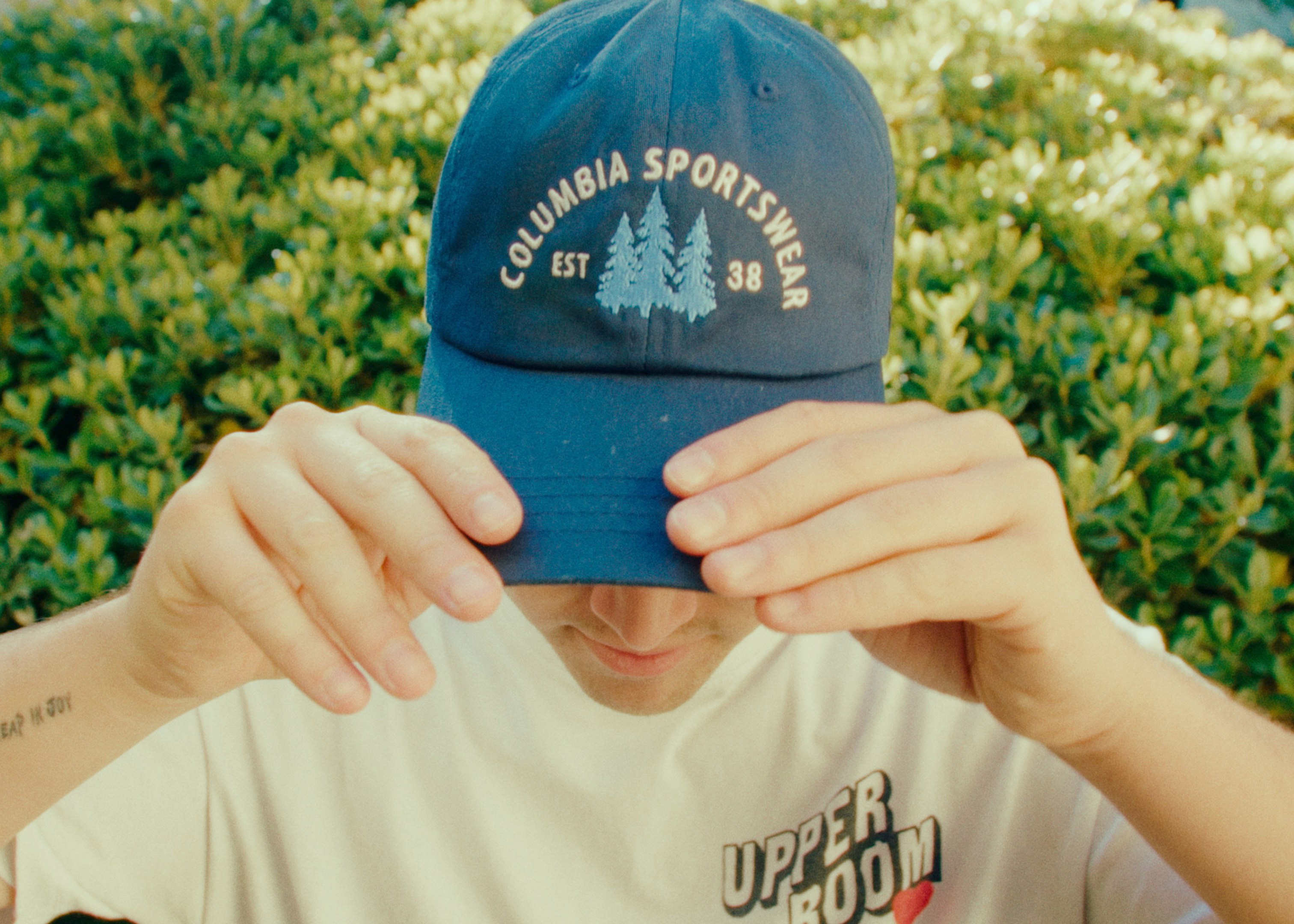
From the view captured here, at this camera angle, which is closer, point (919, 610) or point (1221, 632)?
point (919, 610)

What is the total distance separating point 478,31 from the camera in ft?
14.7

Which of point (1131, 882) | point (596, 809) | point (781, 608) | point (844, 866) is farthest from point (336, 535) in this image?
point (1131, 882)

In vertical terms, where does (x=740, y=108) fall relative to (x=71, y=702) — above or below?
above

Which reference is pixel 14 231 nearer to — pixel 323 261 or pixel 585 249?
pixel 323 261

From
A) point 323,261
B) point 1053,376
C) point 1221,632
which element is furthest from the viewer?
point 323,261

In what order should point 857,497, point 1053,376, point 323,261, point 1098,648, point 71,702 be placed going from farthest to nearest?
1. point 323,261
2. point 1053,376
3. point 71,702
4. point 1098,648
5. point 857,497

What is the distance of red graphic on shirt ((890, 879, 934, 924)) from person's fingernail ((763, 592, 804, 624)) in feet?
3.11

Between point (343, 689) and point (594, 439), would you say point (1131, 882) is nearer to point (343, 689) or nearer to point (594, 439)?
point (594, 439)

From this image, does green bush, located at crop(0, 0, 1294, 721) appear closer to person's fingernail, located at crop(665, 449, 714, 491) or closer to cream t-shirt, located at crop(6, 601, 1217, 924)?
cream t-shirt, located at crop(6, 601, 1217, 924)

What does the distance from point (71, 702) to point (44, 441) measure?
1.58 metres

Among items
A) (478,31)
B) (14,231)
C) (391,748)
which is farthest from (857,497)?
(478,31)

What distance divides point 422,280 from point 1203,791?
2.37 metres

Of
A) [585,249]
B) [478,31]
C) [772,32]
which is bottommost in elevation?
[585,249]

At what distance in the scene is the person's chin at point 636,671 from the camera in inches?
66.5
